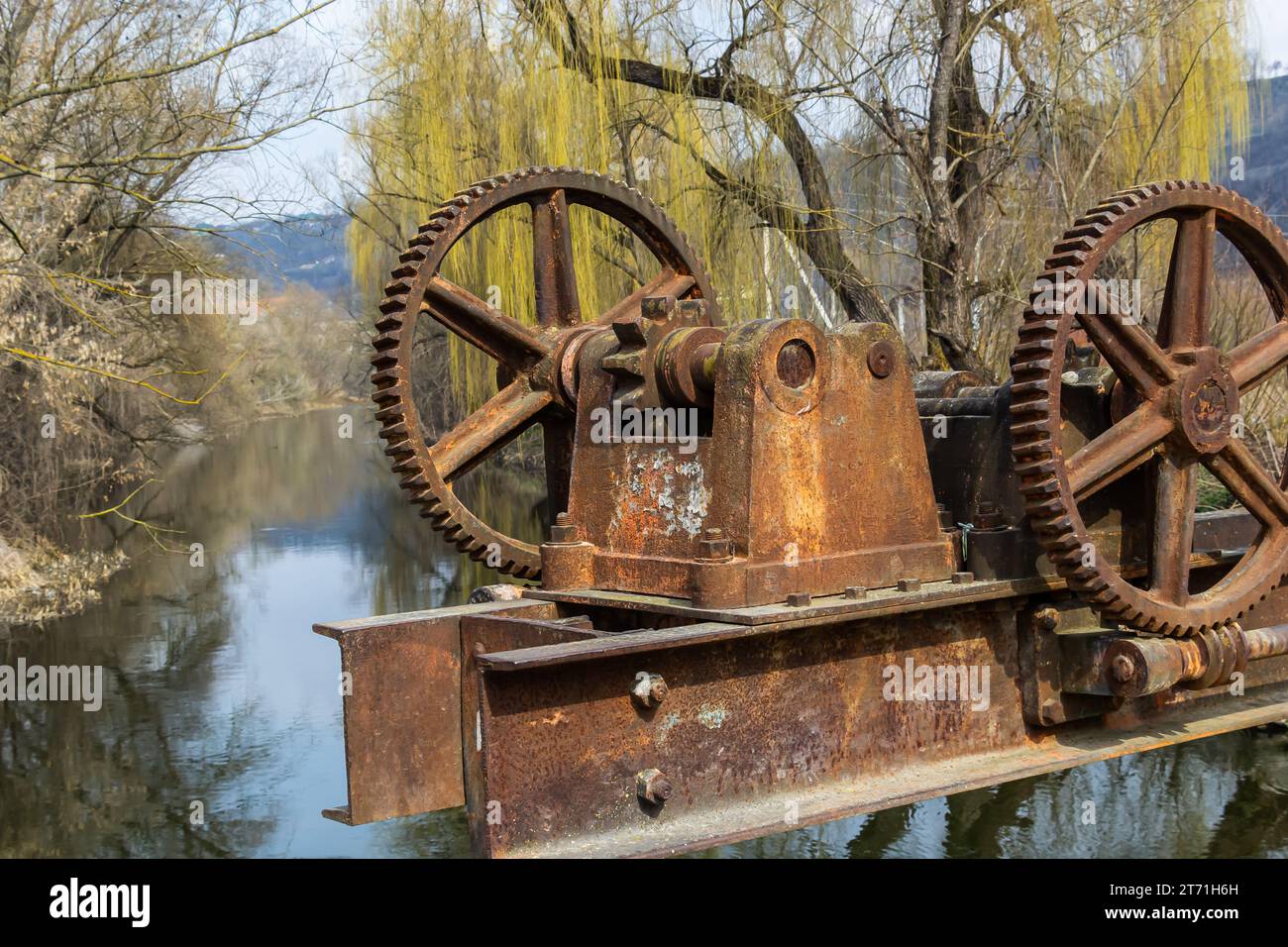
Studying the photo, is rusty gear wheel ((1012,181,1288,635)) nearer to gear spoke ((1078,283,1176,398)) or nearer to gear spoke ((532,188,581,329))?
gear spoke ((1078,283,1176,398))

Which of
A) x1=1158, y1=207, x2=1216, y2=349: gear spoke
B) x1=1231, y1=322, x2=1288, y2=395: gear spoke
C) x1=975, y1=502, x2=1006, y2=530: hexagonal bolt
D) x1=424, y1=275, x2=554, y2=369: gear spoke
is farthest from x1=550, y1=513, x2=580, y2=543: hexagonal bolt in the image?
x1=1231, y1=322, x2=1288, y2=395: gear spoke

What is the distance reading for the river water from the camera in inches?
281

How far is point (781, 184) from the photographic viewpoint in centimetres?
1212

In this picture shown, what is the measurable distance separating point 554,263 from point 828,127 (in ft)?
22.9

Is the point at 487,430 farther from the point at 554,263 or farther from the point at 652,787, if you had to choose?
the point at 652,787

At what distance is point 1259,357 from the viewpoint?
4.51 metres

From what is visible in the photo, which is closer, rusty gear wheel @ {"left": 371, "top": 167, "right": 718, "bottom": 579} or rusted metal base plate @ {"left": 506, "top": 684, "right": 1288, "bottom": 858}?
rusted metal base plate @ {"left": 506, "top": 684, "right": 1288, "bottom": 858}

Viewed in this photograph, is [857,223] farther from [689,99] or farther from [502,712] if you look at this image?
[502,712]

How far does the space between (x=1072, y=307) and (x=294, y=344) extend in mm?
74243

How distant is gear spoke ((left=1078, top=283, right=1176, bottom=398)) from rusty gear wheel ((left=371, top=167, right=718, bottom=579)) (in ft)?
4.42

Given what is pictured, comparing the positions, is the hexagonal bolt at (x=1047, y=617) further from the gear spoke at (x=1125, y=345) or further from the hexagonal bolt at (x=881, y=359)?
the hexagonal bolt at (x=881, y=359)

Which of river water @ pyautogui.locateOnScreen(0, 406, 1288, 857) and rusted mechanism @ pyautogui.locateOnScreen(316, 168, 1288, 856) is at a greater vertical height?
rusted mechanism @ pyautogui.locateOnScreen(316, 168, 1288, 856)
